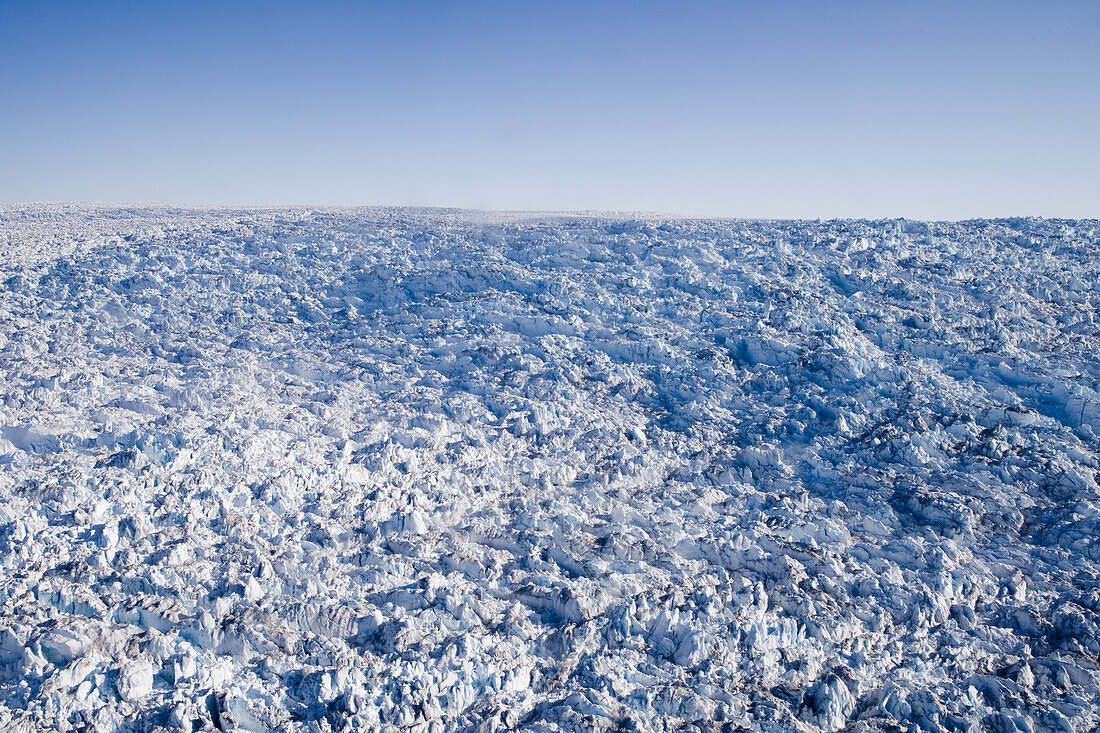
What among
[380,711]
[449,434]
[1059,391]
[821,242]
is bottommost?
[380,711]

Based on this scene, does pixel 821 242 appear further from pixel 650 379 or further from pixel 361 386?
pixel 361 386

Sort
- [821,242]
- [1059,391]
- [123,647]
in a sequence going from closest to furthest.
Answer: [123,647], [1059,391], [821,242]

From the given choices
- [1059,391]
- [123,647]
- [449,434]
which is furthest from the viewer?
[1059,391]

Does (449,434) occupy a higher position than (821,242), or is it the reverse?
(821,242)

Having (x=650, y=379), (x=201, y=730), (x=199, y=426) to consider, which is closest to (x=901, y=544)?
(x=650, y=379)

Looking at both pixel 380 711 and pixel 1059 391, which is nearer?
pixel 380 711

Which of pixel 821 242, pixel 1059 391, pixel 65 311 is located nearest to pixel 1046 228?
pixel 821 242
